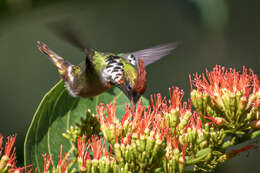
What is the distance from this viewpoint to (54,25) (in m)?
1.36

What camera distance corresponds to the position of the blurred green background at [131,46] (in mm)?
4316

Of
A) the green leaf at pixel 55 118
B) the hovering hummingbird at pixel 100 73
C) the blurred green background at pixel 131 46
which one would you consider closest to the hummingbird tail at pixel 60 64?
the hovering hummingbird at pixel 100 73

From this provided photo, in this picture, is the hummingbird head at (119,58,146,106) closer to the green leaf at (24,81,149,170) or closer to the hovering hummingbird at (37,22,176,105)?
the hovering hummingbird at (37,22,176,105)

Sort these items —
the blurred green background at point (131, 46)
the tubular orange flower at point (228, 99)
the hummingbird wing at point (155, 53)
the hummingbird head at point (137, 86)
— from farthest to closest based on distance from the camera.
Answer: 1. the blurred green background at point (131, 46)
2. the hummingbird wing at point (155, 53)
3. the tubular orange flower at point (228, 99)
4. the hummingbird head at point (137, 86)

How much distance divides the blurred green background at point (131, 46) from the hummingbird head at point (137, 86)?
2399 mm

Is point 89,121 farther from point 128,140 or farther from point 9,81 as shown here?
point 9,81

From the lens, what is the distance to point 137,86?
1502mm

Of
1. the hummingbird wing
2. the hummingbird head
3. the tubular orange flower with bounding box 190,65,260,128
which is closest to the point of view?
the hummingbird head

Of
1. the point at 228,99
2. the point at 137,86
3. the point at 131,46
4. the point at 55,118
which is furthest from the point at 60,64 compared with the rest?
the point at 131,46

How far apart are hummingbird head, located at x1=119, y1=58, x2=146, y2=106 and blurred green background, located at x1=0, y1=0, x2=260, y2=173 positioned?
7.87 ft

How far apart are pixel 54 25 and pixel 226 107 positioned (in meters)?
0.74

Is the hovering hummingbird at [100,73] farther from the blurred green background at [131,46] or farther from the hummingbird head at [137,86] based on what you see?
the blurred green background at [131,46]

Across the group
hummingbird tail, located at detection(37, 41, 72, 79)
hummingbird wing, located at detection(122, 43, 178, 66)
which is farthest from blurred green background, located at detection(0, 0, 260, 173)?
hummingbird wing, located at detection(122, 43, 178, 66)

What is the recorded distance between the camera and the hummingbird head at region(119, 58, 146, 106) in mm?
1452
